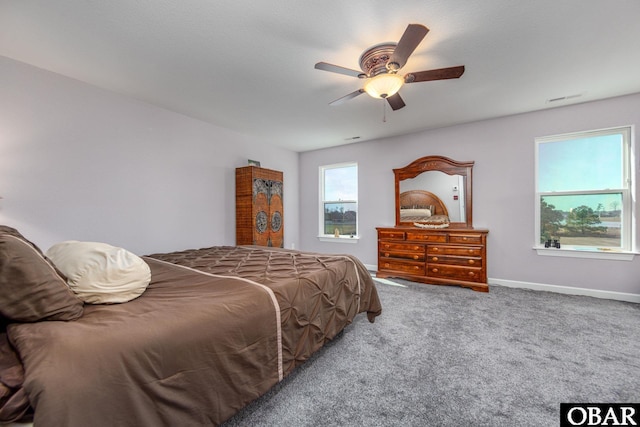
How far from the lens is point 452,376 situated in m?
1.72

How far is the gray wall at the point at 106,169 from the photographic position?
2.41 m

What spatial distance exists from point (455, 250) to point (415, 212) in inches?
37.2

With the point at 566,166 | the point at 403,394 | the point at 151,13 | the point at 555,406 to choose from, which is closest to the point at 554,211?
the point at 566,166

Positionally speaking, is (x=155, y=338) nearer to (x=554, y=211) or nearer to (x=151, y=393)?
(x=151, y=393)

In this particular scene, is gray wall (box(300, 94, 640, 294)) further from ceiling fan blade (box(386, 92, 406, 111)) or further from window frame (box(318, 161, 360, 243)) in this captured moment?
ceiling fan blade (box(386, 92, 406, 111))

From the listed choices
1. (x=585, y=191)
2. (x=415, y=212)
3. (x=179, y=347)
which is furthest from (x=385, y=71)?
(x=585, y=191)

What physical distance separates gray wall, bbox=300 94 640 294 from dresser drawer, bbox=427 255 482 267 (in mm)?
513

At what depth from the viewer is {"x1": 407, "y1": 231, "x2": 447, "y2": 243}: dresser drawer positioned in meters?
3.82

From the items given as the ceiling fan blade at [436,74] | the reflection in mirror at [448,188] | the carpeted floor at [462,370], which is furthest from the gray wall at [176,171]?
the ceiling fan blade at [436,74]

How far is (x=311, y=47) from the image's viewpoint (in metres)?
2.18

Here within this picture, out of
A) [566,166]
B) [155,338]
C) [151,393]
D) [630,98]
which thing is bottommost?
[151,393]

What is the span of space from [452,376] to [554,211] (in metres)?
3.20

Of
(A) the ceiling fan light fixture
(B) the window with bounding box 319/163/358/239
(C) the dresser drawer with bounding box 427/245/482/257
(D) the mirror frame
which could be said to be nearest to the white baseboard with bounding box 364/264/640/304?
(C) the dresser drawer with bounding box 427/245/482/257

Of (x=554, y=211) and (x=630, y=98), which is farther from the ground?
(x=630, y=98)
